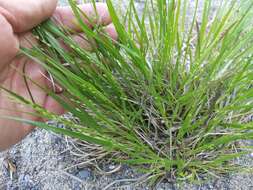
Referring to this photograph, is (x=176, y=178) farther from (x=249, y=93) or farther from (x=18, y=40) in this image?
(x=18, y=40)

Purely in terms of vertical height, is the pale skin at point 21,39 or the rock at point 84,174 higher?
the pale skin at point 21,39

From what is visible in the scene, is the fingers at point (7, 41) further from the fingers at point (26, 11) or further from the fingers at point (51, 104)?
the fingers at point (51, 104)

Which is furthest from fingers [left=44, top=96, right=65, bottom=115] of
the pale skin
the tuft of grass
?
the tuft of grass

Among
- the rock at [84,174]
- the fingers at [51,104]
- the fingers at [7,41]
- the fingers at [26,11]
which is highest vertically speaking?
the fingers at [26,11]

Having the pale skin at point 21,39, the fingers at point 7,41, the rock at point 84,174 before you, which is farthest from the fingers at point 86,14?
the rock at point 84,174

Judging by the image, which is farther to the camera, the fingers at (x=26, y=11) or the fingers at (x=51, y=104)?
the fingers at (x=51, y=104)
